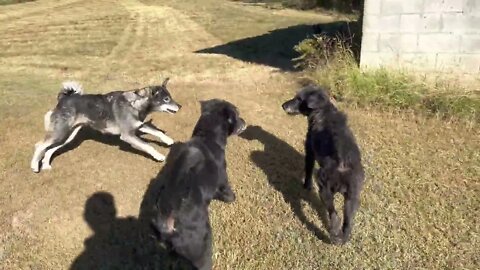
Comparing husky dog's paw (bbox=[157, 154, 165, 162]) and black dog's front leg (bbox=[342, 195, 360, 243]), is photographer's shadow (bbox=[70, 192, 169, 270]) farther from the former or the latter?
black dog's front leg (bbox=[342, 195, 360, 243])

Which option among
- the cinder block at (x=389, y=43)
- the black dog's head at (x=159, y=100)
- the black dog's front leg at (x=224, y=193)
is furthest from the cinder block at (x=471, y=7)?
the black dog's front leg at (x=224, y=193)

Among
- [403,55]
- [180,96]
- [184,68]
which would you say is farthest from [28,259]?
[184,68]

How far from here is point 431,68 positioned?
9.17m

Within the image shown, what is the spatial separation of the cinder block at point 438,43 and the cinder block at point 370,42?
87 cm

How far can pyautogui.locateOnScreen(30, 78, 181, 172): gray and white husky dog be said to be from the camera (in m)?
6.93

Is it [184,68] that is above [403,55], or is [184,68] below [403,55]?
below

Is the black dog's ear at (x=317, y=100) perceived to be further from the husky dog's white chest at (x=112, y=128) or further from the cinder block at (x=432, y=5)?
the cinder block at (x=432, y=5)

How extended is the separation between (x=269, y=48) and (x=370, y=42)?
22.7 feet

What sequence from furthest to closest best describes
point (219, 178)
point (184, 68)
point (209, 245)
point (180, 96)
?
point (184, 68) < point (180, 96) < point (219, 178) < point (209, 245)

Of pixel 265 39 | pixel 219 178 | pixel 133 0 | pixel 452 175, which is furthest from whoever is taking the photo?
pixel 133 0

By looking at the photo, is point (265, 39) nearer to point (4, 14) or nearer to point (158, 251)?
point (158, 251)

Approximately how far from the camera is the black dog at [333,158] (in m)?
4.80

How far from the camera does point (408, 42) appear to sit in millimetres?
9141

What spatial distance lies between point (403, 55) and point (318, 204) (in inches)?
188
